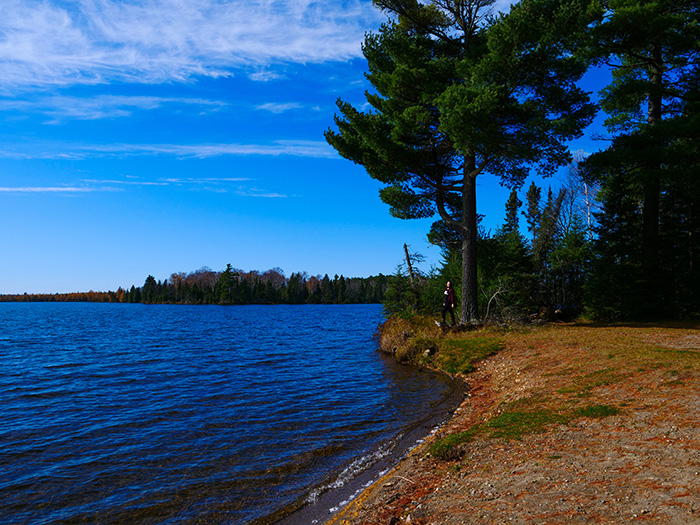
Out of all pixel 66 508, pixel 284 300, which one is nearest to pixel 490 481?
pixel 66 508

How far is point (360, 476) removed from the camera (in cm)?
671

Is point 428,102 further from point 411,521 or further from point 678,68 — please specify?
point 411,521

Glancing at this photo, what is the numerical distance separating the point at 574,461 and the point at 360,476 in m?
3.33

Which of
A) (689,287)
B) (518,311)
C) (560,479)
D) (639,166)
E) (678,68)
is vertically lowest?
(560,479)

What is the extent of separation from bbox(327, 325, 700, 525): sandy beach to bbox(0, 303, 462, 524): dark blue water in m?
1.48

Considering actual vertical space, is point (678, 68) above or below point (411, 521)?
above

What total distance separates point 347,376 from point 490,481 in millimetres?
10838

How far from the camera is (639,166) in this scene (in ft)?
66.4

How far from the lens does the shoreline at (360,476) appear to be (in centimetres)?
560

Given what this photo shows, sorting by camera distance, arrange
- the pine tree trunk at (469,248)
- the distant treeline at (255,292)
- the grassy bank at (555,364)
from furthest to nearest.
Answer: the distant treeline at (255,292) → the pine tree trunk at (469,248) → the grassy bank at (555,364)

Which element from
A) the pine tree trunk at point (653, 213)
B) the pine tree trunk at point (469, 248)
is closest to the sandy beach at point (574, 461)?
the pine tree trunk at point (469, 248)

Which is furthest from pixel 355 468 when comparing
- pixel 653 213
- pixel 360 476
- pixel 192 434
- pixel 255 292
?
pixel 255 292

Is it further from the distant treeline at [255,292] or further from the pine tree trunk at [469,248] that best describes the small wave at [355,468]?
the distant treeline at [255,292]

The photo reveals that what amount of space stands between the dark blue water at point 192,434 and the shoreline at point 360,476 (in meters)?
0.07
